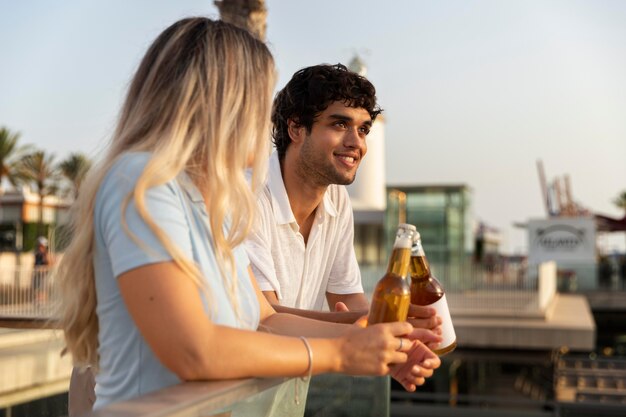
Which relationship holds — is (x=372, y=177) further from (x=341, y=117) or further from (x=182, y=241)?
(x=182, y=241)

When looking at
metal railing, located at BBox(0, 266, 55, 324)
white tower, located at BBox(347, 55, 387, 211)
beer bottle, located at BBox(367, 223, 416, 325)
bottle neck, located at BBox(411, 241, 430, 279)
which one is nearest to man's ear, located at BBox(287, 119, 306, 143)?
bottle neck, located at BBox(411, 241, 430, 279)

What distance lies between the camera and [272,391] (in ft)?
6.44

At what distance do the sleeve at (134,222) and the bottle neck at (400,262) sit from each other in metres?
0.55

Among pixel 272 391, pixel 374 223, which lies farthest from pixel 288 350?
pixel 374 223

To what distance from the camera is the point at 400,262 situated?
2107 millimetres

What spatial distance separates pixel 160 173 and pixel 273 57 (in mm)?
454

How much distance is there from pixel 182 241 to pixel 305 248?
1.49 m

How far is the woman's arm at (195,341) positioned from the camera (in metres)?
1.67

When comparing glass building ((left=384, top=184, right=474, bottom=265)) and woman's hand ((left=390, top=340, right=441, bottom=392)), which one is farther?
glass building ((left=384, top=184, right=474, bottom=265))

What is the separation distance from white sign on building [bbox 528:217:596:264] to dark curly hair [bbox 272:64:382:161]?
31998mm

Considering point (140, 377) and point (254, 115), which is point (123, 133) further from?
point (140, 377)

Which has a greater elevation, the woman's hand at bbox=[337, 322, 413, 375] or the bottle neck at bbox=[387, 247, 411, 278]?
the bottle neck at bbox=[387, 247, 411, 278]

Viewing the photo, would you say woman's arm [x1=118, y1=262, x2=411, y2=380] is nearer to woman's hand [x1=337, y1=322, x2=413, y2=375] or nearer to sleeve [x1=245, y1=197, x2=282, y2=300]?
woman's hand [x1=337, y1=322, x2=413, y2=375]

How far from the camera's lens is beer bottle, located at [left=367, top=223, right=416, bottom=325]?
2.11m
